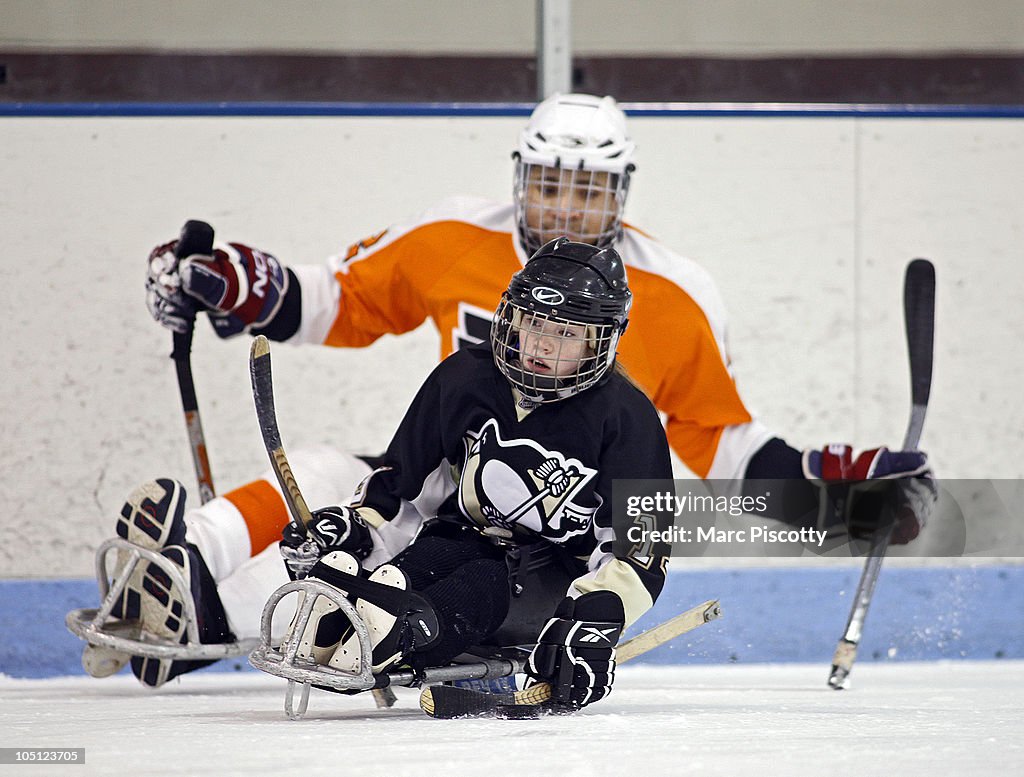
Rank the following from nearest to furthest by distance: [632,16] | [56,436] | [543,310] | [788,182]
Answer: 1. [543,310]
2. [56,436]
3. [788,182]
4. [632,16]

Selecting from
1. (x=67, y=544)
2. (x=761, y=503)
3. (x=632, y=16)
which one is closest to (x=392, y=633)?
(x=761, y=503)

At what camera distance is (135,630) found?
2.19m

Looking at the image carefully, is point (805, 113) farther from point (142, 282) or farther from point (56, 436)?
point (56, 436)

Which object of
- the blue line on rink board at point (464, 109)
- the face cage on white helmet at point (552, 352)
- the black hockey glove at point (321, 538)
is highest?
the blue line on rink board at point (464, 109)

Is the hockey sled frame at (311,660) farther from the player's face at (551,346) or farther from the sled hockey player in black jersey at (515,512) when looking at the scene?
the player's face at (551,346)

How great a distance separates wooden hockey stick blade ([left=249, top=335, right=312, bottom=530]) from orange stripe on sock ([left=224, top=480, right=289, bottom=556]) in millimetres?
414

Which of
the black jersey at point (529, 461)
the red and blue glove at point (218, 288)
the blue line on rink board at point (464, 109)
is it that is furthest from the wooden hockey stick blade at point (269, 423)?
the blue line on rink board at point (464, 109)

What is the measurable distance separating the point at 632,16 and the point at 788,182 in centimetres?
60

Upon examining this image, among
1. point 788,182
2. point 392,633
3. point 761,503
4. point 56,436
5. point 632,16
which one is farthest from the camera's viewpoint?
point 632,16

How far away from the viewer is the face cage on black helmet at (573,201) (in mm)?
2348

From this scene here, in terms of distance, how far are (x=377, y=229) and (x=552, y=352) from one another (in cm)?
120

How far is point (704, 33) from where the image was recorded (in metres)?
3.24

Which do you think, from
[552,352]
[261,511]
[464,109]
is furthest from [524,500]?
[464,109]

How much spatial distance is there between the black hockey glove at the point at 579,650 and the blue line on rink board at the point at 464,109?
154cm
